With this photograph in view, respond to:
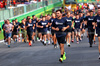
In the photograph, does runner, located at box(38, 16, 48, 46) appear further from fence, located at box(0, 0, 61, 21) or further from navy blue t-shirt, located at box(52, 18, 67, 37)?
fence, located at box(0, 0, 61, 21)

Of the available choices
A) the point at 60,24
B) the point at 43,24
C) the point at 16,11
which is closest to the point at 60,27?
the point at 60,24

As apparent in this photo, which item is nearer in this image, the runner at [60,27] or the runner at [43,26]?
the runner at [60,27]

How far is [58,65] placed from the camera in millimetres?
11203

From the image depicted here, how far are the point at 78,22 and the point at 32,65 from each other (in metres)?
9.89

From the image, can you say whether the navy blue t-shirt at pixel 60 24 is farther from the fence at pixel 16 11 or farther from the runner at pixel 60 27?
the fence at pixel 16 11

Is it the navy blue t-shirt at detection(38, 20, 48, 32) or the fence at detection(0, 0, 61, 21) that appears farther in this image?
the fence at detection(0, 0, 61, 21)

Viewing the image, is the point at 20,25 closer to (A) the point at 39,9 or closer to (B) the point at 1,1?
(B) the point at 1,1

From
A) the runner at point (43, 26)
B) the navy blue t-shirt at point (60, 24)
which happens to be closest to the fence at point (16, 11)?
the runner at point (43, 26)

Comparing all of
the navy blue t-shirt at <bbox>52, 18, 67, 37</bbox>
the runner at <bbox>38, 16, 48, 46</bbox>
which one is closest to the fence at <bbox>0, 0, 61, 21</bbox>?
the runner at <bbox>38, 16, 48, 46</bbox>

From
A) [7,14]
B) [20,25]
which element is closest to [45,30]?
[20,25]

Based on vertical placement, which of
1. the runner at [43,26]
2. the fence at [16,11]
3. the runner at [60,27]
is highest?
the runner at [60,27]

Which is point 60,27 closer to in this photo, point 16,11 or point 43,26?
point 43,26

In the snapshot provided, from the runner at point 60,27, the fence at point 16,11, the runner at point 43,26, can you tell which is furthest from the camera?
the fence at point 16,11

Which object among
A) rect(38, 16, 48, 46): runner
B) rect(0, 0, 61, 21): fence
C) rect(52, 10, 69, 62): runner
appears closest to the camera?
rect(52, 10, 69, 62): runner
